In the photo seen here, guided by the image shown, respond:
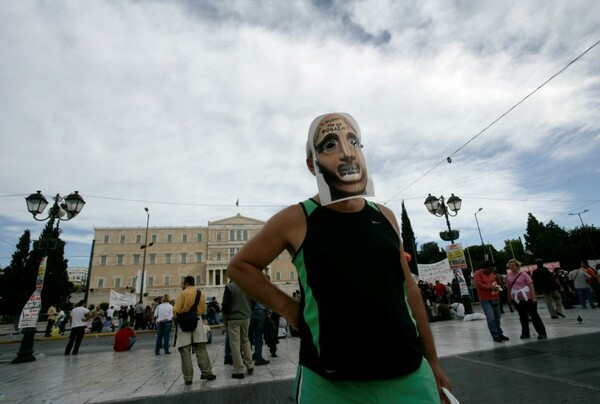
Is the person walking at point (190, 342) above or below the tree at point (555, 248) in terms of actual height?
below

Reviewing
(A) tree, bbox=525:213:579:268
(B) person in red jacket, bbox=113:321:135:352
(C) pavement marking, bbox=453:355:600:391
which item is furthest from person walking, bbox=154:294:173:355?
(A) tree, bbox=525:213:579:268

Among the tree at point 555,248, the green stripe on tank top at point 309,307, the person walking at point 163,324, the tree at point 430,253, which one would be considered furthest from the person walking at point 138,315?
the tree at point 430,253

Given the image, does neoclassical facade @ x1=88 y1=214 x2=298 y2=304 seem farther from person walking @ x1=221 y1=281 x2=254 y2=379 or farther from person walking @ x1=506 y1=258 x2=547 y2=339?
person walking @ x1=221 y1=281 x2=254 y2=379

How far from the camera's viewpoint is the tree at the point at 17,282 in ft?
142

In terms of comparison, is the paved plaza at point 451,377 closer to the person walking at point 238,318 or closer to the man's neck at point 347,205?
the person walking at point 238,318

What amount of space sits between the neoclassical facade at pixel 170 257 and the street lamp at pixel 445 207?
5420 centimetres

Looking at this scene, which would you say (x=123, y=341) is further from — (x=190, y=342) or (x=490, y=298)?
(x=490, y=298)

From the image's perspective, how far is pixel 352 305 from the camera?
1287 mm

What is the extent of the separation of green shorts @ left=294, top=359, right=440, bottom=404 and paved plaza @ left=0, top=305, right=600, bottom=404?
3136mm

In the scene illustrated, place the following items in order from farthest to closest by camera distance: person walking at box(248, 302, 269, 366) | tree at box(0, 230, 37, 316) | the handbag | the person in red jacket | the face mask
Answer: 1. tree at box(0, 230, 37, 316)
2. the person in red jacket
3. person walking at box(248, 302, 269, 366)
4. the handbag
5. the face mask

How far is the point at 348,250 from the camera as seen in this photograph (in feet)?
4.53

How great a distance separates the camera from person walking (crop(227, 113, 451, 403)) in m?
1.25

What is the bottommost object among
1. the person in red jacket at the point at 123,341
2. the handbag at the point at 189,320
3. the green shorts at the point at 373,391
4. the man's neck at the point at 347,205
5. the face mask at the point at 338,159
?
the person in red jacket at the point at 123,341

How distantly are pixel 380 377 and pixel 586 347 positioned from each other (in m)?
6.80
